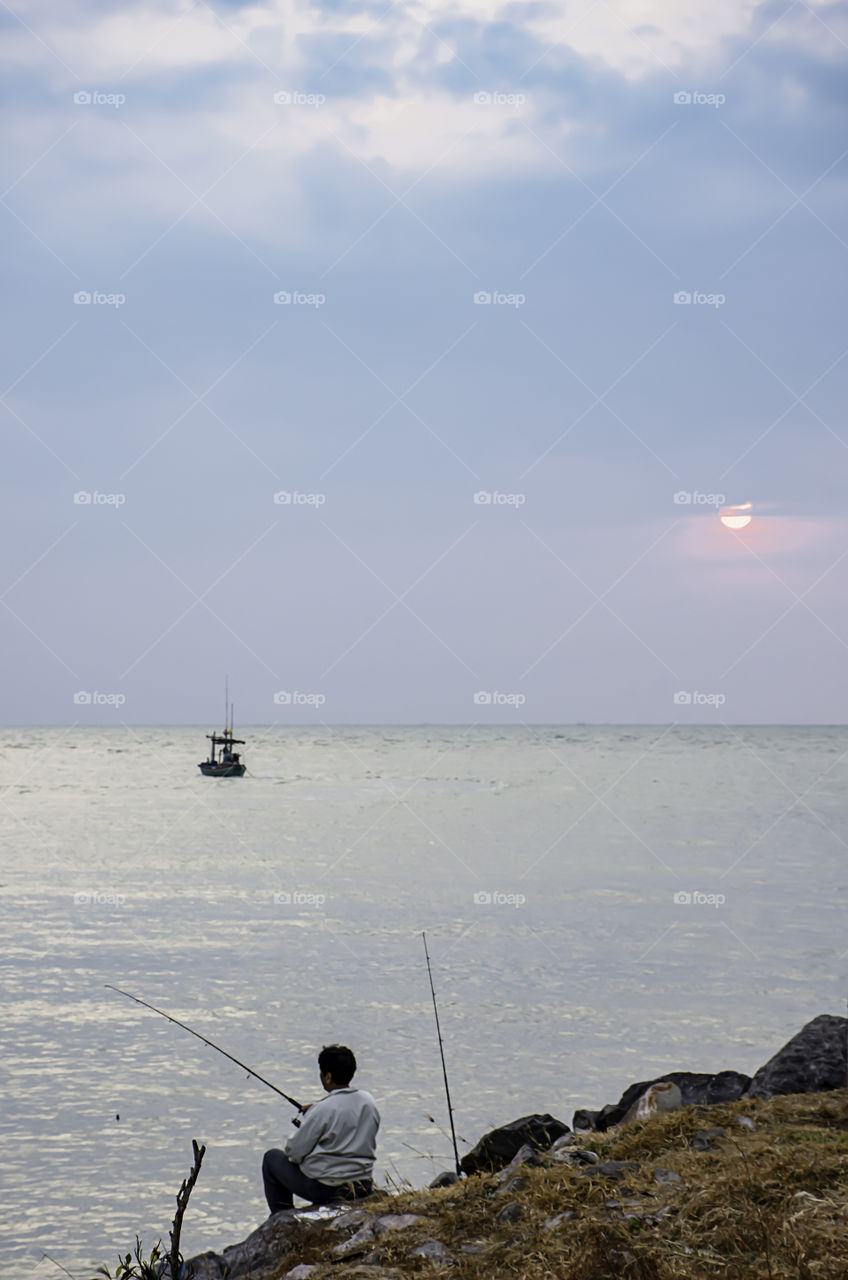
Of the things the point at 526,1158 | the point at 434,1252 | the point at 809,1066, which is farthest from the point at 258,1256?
the point at 809,1066

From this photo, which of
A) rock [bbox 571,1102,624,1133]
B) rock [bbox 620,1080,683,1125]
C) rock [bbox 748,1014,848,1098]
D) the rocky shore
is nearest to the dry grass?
the rocky shore

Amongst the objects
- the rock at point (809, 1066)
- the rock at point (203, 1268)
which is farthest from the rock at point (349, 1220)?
the rock at point (809, 1066)

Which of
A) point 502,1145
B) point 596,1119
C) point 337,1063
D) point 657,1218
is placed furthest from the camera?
point 596,1119

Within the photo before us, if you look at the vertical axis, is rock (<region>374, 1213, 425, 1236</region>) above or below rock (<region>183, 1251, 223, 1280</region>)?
above

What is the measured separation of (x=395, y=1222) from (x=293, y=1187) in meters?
1.47

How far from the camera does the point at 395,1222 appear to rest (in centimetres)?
541

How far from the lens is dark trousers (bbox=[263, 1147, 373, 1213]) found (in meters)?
6.57

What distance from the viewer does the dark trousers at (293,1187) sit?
21.6ft

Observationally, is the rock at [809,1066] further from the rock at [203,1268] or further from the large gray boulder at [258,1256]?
the rock at [203,1268]

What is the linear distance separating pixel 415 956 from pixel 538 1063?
5.83m

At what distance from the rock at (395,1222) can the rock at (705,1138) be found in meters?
1.63

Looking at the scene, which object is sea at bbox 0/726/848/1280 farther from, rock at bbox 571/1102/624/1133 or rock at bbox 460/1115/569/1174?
rock at bbox 571/1102/624/1133

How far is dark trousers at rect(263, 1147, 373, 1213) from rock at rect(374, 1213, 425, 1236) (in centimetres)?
102

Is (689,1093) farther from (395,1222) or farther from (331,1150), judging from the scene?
(395,1222)
